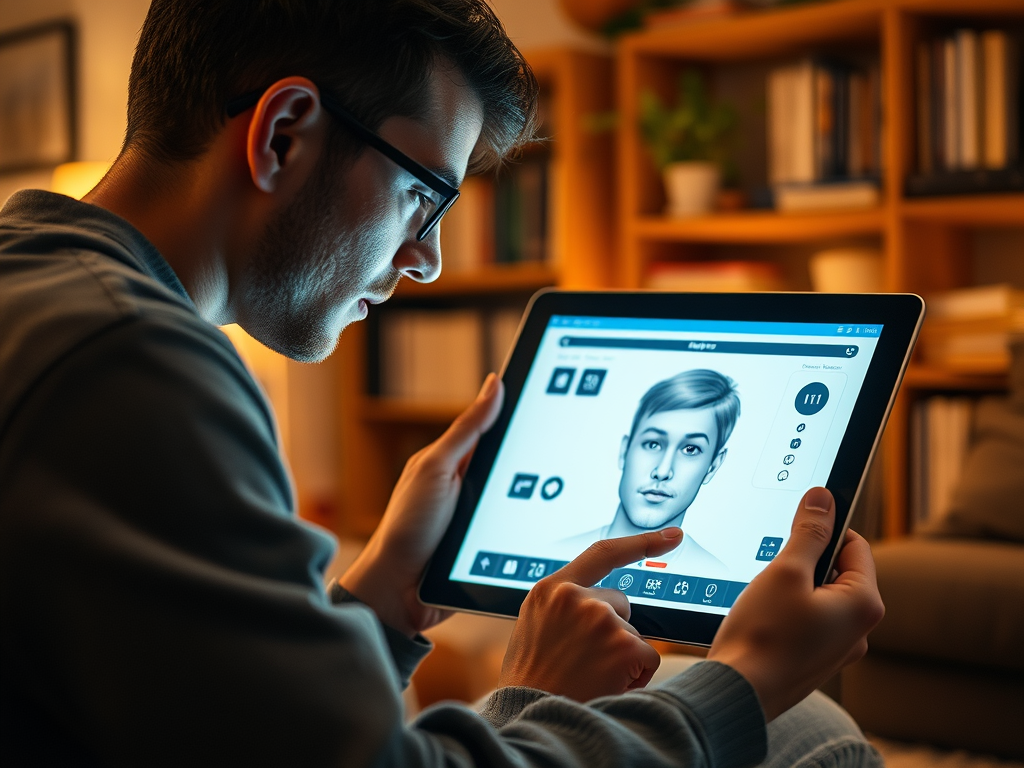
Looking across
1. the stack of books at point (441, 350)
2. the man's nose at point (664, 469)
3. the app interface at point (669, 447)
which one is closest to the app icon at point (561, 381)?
the app interface at point (669, 447)

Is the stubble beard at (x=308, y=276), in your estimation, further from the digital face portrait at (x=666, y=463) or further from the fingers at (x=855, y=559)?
the fingers at (x=855, y=559)

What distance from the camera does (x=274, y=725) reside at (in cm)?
54

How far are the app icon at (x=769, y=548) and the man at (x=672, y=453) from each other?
0.14 ft

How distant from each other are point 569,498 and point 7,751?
48 centimetres

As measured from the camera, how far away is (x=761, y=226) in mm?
2711

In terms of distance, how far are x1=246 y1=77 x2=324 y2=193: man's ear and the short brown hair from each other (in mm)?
34

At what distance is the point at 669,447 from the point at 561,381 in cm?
15

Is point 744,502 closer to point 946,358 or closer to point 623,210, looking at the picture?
point 946,358

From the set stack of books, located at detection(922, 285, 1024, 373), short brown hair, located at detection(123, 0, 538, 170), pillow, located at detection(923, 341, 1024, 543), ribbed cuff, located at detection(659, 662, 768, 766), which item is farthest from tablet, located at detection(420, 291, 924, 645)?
stack of books, located at detection(922, 285, 1024, 373)

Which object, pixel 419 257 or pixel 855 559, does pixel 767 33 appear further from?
pixel 855 559

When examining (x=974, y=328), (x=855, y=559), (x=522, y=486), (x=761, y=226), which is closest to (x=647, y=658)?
(x=855, y=559)

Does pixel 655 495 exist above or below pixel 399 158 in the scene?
below

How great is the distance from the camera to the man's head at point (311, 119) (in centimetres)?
81

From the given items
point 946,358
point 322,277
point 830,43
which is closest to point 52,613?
point 322,277
